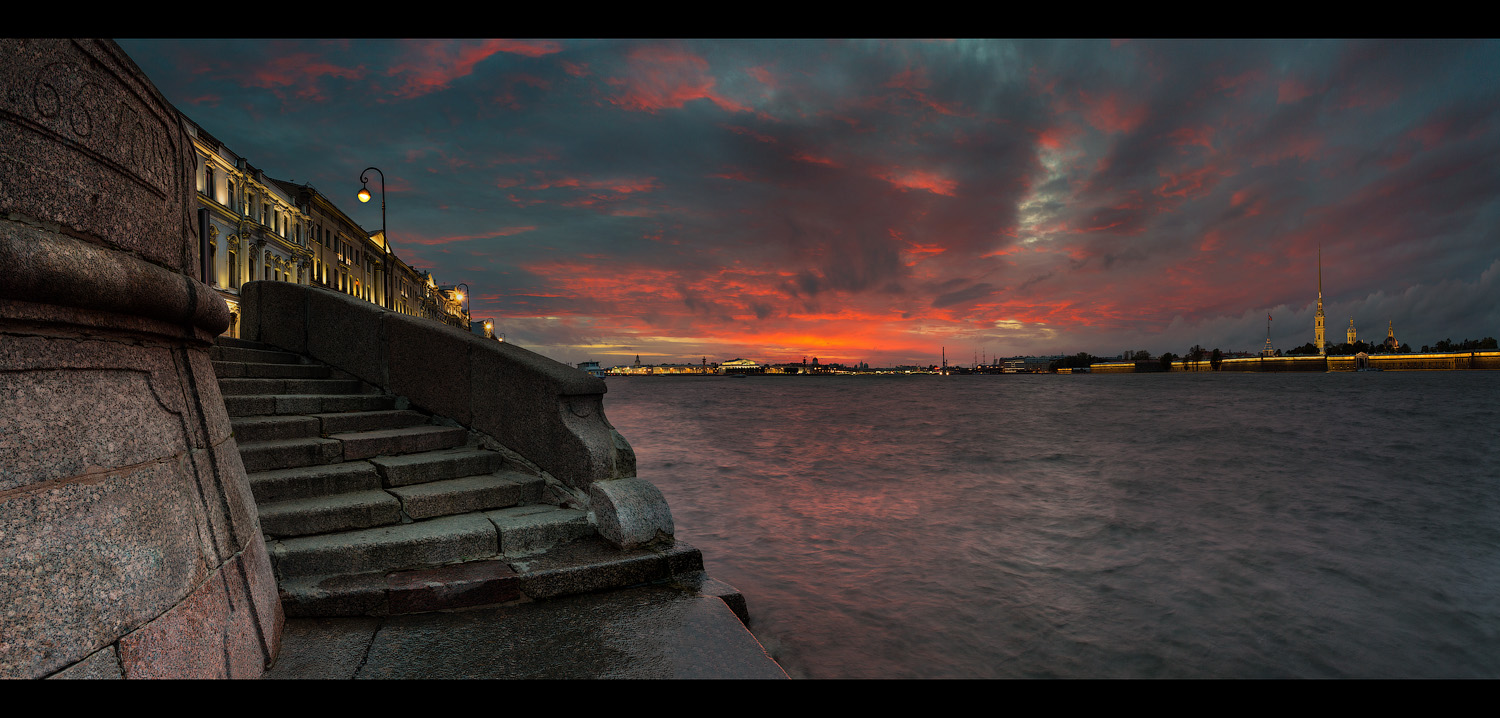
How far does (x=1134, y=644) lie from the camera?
228 inches

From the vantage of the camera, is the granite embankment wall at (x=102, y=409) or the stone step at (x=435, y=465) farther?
the stone step at (x=435, y=465)

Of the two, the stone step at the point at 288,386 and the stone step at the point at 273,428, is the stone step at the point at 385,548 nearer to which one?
the stone step at the point at 273,428

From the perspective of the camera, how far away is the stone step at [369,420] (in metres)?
5.23

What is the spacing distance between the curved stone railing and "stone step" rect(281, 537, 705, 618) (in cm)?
25

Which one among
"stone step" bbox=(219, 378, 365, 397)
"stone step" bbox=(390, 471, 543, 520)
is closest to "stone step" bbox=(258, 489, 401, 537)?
"stone step" bbox=(390, 471, 543, 520)

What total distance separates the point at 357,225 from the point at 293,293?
5256cm

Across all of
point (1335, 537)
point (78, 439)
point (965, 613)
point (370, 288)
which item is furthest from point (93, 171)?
point (370, 288)

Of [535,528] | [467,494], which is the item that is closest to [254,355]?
[467,494]

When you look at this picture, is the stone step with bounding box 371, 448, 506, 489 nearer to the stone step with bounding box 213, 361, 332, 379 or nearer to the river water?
the stone step with bounding box 213, 361, 332, 379

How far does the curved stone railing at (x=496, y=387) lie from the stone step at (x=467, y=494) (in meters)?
0.25

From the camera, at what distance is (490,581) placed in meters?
3.58

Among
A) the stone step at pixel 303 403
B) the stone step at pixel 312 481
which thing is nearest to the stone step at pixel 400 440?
the stone step at pixel 312 481

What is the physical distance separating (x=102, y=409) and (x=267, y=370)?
5.05 m
